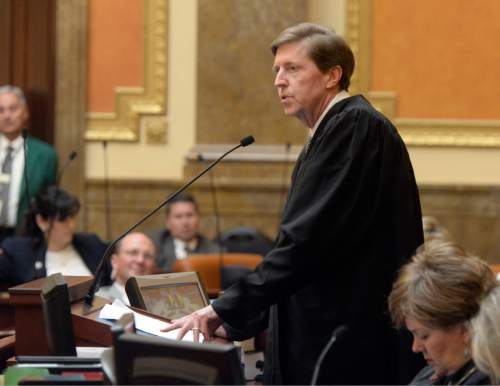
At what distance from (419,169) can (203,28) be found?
6.06 feet

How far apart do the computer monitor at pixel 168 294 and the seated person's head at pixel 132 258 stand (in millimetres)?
2480

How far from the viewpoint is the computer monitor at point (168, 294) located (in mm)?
3154

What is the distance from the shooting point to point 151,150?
849cm

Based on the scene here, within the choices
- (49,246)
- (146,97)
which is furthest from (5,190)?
(146,97)

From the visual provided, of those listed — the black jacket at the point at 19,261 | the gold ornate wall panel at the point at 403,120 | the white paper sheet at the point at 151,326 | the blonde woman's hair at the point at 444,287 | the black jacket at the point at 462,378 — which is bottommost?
the black jacket at the point at 19,261

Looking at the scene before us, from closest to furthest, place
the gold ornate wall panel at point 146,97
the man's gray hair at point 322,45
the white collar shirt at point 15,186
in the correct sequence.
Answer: the man's gray hair at point 322,45 < the white collar shirt at point 15,186 < the gold ornate wall panel at point 146,97

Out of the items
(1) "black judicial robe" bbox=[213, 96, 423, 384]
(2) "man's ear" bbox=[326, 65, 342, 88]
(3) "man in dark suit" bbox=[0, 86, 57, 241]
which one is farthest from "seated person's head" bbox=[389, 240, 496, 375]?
(3) "man in dark suit" bbox=[0, 86, 57, 241]

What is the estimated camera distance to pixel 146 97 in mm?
8438

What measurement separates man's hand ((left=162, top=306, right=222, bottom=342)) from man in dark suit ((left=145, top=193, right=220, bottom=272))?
4144 millimetres

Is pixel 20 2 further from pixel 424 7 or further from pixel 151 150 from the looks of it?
pixel 424 7

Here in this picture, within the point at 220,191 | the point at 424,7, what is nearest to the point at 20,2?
the point at 220,191

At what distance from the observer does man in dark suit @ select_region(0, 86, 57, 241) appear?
7.23 m

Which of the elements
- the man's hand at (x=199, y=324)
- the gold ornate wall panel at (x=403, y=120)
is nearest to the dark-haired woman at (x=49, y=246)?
the gold ornate wall panel at (x=403, y=120)

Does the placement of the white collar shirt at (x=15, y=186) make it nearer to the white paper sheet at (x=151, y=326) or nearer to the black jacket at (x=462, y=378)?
the white paper sheet at (x=151, y=326)
